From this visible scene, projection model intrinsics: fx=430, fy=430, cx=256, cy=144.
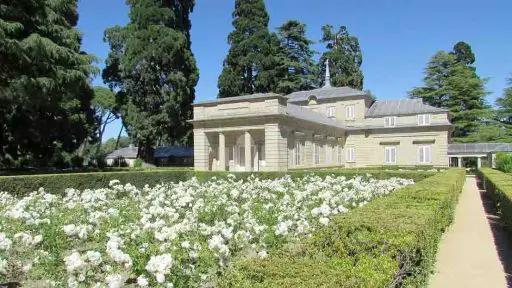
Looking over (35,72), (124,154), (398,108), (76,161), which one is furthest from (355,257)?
(124,154)

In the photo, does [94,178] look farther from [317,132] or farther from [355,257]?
[317,132]

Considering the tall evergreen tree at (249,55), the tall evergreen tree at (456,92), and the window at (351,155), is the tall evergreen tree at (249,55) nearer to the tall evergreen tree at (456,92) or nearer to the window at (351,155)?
the window at (351,155)

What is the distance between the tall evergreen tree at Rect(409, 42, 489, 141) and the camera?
4738cm

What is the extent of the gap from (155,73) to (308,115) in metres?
13.2

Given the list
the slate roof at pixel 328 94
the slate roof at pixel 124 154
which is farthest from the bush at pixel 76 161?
the slate roof at pixel 328 94

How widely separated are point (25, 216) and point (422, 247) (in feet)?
19.3

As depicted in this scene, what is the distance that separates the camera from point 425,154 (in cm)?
3616

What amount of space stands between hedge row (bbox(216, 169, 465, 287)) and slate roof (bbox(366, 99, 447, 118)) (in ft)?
106

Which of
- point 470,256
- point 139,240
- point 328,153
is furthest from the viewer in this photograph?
point 328,153

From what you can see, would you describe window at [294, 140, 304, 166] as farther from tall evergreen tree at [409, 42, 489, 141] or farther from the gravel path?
tall evergreen tree at [409, 42, 489, 141]

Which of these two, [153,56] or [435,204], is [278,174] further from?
[153,56]

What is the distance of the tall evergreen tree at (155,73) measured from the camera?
114ft

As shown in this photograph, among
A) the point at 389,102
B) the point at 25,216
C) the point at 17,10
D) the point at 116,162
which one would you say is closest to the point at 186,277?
the point at 25,216

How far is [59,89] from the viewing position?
23.5 m
